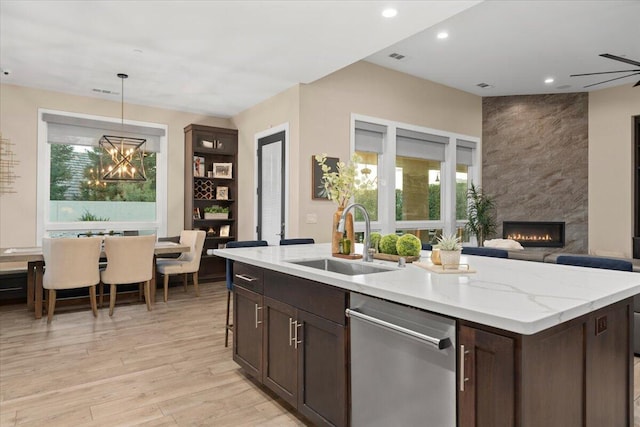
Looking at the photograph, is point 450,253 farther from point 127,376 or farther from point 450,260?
point 127,376

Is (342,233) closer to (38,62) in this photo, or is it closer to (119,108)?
(38,62)

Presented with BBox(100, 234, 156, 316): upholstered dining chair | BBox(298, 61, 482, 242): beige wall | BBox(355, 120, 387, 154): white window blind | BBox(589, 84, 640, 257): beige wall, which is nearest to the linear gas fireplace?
BBox(589, 84, 640, 257): beige wall

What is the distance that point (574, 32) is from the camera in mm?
4699

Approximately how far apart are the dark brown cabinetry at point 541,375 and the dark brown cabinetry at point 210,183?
5802 mm

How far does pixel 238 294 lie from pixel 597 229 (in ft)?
21.8

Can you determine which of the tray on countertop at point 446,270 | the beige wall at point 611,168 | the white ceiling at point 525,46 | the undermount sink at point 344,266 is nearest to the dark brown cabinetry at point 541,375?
the tray on countertop at point 446,270

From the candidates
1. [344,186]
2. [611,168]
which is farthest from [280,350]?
[611,168]

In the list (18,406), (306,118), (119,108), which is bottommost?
(18,406)

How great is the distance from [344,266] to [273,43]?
2.57m

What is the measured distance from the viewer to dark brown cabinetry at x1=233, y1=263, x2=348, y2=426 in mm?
1933

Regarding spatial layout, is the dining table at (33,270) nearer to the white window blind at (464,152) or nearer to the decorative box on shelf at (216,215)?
the decorative box on shelf at (216,215)

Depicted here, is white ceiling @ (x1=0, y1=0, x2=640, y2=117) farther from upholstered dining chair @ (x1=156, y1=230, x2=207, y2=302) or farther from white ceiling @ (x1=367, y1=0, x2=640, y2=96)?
upholstered dining chair @ (x1=156, y1=230, x2=207, y2=302)

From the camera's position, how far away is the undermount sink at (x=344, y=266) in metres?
2.35

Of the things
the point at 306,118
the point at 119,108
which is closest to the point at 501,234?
the point at 306,118
